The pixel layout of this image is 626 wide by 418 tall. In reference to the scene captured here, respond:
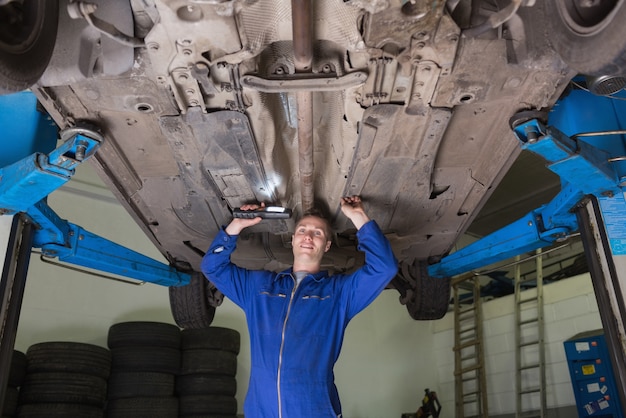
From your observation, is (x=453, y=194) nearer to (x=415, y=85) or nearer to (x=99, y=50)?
(x=415, y=85)

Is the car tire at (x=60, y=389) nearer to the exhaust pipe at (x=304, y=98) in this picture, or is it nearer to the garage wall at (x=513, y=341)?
the exhaust pipe at (x=304, y=98)

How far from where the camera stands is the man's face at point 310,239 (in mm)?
2557

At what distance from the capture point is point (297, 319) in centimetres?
232

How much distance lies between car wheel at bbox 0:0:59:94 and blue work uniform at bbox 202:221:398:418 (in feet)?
4.11

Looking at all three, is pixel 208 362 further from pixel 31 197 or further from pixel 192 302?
pixel 31 197

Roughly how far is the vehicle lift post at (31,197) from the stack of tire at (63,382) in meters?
2.16

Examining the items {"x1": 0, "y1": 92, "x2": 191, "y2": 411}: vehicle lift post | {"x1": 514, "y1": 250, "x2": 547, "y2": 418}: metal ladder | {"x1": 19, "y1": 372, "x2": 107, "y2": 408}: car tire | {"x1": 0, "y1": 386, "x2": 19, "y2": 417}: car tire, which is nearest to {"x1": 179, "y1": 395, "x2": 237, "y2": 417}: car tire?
{"x1": 19, "y1": 372, "x2": 107, "y2": 408}: car tire

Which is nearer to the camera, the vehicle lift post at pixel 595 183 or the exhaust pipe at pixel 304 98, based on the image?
the exhaust pipe at pixel 304 98

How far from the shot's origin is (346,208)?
Answer: 2584 millimetres

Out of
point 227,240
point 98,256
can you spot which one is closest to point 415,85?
point 227,240

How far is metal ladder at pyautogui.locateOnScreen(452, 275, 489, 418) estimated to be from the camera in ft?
22.0

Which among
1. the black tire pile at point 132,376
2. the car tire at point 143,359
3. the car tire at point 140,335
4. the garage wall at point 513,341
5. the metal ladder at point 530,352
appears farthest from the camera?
the metal ladder at point 530,352

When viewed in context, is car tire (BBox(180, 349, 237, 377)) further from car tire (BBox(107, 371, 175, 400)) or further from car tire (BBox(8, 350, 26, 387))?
car tire (BBox(8, 350, 26, 387))

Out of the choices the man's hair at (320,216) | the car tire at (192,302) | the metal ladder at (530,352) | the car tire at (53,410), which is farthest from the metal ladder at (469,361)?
the car tire at (53,410)
